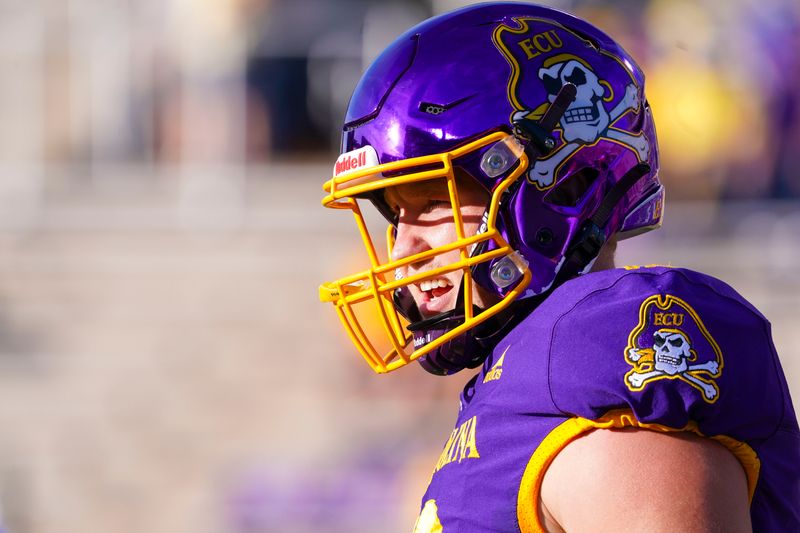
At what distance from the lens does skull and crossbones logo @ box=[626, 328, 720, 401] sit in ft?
4.25

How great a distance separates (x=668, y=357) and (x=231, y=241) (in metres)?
5.93

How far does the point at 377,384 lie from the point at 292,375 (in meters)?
0.52

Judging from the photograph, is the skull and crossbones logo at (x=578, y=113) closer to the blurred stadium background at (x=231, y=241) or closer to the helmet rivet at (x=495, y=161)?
the helmet rivet at (x=495, y=161)

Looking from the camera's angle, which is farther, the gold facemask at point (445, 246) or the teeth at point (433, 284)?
the teeth at point (433, 284)

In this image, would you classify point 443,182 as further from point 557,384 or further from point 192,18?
point 192,18

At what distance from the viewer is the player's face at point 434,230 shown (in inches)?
68.7

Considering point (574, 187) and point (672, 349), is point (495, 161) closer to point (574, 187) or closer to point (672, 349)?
point (574, 187)

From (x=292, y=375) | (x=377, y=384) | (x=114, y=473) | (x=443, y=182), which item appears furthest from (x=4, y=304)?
(x=443, y=182)

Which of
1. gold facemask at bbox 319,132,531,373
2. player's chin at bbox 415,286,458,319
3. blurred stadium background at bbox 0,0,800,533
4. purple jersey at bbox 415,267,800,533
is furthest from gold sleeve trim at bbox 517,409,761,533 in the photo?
blurred stadium background at bbox 0,0,800,533

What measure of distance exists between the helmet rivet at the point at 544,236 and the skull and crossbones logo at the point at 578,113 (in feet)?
0.23

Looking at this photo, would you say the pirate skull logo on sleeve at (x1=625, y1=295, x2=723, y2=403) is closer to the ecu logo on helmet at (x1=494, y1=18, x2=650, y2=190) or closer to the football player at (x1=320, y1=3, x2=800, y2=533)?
the football player at (x1=320, y1=3, x2=800, y2=533)

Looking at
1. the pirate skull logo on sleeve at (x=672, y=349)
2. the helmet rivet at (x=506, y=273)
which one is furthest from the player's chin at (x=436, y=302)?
the pirate skull logo on sleeve at (x=672, y=349)

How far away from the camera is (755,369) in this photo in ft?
4.43

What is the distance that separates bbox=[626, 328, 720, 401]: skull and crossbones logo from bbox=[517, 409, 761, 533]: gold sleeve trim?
4 cm
